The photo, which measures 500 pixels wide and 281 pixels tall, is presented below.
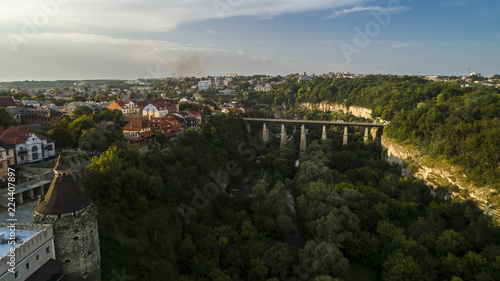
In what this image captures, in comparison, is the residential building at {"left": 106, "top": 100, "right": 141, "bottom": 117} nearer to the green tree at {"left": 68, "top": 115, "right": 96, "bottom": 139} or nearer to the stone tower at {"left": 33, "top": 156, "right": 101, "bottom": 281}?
the green tree at {"left": 68, "top": 115, "right": 96, "bottom": 139}

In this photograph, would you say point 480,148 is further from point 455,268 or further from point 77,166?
point 77,166

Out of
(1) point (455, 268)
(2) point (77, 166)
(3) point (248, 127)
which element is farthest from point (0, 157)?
(3) point (248, 127)

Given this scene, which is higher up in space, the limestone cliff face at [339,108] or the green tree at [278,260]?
the limestone cliff face at [339,108]

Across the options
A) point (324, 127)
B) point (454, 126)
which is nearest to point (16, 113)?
point (324, 127)

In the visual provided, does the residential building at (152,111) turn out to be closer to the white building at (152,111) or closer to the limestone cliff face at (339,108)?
the white building at (152,111)

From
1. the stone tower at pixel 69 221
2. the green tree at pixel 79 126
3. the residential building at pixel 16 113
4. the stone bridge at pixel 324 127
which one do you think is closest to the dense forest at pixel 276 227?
the stone tower at pixel 69 221

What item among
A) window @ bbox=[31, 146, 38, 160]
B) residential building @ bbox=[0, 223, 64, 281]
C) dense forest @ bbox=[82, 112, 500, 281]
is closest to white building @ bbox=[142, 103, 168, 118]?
dense forest @ bbox=[82, 112, 500, 281]

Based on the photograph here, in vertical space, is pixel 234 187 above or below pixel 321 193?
below
